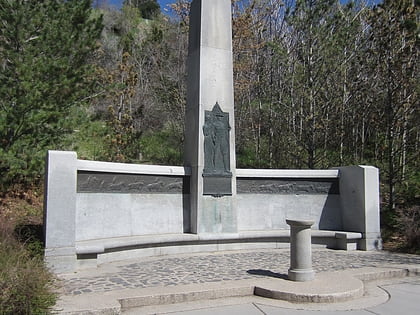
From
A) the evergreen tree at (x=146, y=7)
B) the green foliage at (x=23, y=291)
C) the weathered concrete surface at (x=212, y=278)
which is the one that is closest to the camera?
the green foliage at (x=23, y=291)

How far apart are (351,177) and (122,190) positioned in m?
6.41

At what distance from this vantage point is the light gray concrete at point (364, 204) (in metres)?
11.2

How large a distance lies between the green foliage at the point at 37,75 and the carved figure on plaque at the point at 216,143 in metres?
4.53

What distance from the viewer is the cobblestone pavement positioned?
6820mm

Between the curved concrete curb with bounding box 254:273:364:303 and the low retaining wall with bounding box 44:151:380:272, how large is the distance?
348 cm

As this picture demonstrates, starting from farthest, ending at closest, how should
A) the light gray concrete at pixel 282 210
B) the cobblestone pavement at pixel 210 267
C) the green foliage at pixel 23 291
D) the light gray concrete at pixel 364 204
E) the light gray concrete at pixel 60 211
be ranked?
the light gray concrete at pixel 282 210, the light gray concrete at pixel 364 204, the light gray concrete at pixel 60 211, the cobblestone pavement at pixel 210 267, the green foliage at pixel 23 291

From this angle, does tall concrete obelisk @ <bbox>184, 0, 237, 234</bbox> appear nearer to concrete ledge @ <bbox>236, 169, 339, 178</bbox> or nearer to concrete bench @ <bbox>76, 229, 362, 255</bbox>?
concrete bench @ <bbox>76, 229, 362, 255</bbox>

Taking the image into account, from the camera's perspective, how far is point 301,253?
6.97 meters

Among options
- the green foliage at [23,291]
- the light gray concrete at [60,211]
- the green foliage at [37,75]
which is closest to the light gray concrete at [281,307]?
the green foliage at [23,291]

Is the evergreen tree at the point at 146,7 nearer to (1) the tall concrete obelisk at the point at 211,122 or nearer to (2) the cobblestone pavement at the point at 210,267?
(1) the tall concrete obelisk at the point at 211,122

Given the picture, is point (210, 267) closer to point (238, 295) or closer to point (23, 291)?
point (238, 295)

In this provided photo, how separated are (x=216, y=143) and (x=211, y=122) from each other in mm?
566

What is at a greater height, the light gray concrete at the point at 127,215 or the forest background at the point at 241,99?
the forest background at the point at 241,99

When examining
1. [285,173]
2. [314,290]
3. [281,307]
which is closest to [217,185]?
[285,173]
